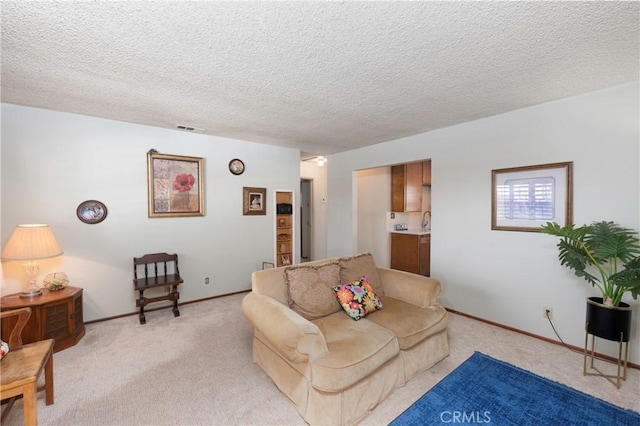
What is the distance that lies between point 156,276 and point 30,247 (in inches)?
51.0

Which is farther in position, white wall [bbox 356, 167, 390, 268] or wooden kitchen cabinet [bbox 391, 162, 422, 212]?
white wall [bbox 356, 167, 390, 268]

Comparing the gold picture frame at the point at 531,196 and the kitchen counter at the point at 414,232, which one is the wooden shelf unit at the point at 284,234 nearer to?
the kitchen counter at the point at 414,232

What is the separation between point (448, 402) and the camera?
188 centimetres

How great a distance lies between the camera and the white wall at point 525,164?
7.82ft

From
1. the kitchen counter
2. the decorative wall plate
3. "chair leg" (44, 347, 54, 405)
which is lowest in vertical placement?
"chair leg" (44, 347, 54, 405)

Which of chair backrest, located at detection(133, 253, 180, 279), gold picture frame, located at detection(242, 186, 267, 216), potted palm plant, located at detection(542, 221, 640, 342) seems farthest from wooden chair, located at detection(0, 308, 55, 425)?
potted palm plant, located at detection(542, 221, 640, 342)

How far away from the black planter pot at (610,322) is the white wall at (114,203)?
4.08m

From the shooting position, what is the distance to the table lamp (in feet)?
8.15

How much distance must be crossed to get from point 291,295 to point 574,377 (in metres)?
2.38

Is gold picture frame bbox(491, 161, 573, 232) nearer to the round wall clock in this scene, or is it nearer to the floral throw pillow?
the floral throw pillow

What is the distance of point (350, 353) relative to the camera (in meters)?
1.70

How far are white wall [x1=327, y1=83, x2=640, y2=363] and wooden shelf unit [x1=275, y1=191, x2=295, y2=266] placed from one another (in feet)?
6.84

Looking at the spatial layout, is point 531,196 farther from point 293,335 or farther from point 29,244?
point 29,244

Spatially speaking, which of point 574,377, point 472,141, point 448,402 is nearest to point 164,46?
point 448,402
